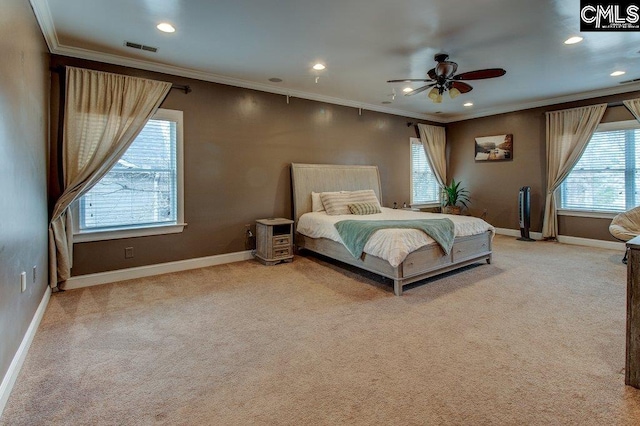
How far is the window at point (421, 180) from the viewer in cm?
745

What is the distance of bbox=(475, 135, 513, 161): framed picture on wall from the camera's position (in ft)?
22.5

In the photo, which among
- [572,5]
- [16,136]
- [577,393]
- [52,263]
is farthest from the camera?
[52,263]

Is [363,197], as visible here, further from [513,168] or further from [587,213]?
[587,213]

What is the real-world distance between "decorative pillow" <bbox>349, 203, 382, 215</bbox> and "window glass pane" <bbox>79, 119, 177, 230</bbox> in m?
2.64

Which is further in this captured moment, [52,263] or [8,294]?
[52,263]

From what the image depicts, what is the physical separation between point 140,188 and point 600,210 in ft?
24.3

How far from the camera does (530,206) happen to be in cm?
654

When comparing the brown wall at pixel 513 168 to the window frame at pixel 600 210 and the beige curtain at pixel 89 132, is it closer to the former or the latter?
the window frame at pixel 600 210

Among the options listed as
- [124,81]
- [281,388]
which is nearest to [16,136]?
[124,81]

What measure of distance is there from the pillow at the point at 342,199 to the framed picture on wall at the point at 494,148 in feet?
10.5

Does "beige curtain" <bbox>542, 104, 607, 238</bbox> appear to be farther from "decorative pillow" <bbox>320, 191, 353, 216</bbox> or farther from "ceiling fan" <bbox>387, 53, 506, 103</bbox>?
"decorative pillow" <bbox>320, 191, 353, 216</bbox>

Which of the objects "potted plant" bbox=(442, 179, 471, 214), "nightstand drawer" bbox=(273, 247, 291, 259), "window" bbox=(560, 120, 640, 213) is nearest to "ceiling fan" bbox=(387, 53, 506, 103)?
"nightstand drawer" bbox=(273, 247, 291, 259)

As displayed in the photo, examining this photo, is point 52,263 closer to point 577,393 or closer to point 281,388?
point 281,388

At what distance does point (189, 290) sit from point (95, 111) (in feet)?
7.70
